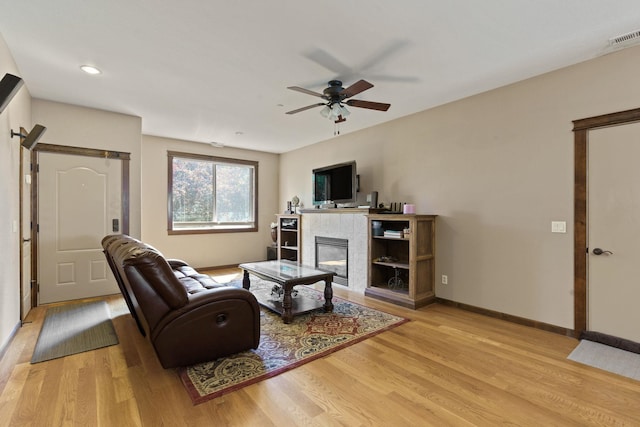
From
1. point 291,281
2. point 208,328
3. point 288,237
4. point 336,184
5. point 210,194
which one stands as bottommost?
point 208,328

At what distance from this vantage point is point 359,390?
215cm

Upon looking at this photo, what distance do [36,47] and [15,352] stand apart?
2696 millimetres

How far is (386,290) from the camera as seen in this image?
429 centimetres

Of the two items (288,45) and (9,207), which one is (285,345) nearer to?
(288,45)

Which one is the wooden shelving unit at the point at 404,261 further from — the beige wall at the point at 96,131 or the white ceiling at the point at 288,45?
the beige wall at the point at 96,131

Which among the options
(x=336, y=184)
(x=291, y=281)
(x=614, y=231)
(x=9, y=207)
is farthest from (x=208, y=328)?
(x=614, y=231)

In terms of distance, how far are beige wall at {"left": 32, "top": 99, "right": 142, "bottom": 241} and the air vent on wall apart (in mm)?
5636

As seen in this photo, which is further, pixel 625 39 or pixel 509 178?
pixel 509 178

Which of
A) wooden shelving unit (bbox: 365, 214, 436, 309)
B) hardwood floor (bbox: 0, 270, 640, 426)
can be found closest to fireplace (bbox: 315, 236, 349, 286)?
wooden shelving unit (bbox: 365, 214, 436, 309)

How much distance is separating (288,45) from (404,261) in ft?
10.5

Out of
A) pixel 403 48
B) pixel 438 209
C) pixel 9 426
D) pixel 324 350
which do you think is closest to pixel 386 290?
pixel 438 209

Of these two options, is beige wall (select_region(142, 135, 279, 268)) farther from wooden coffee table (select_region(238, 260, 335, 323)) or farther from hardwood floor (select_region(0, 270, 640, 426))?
hardwood floor (select_region(0, 270, 640, 426))

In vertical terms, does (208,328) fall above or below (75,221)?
below

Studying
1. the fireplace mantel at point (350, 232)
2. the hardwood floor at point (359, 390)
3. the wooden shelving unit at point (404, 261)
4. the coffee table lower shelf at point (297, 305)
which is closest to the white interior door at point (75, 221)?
the hardwood floor at point (359, 390)
